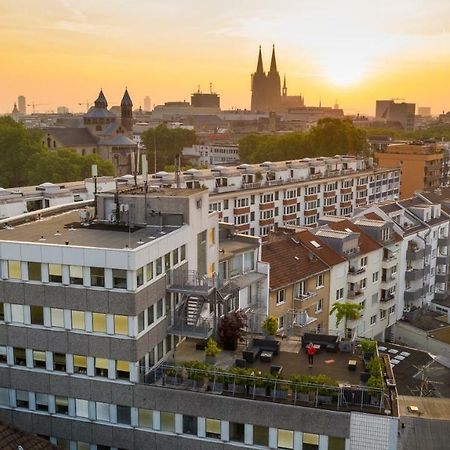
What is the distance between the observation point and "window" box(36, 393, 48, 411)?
30562 millimetres

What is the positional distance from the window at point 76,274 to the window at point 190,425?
7.51 m

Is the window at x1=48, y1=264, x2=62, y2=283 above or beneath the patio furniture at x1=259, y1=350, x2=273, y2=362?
above

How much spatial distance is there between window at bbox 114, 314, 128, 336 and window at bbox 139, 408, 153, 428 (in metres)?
3.75

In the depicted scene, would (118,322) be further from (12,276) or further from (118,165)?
(118,165)

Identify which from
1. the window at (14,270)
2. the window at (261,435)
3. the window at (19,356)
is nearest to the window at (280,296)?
the window at (261,435)

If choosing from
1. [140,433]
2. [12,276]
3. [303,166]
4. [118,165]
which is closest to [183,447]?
[140,433]

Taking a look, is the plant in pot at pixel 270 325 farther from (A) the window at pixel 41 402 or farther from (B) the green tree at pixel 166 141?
(B) the green tree at pixel 166 141

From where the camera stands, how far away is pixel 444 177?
125 meters

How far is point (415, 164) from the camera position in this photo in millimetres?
116625

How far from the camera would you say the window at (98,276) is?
28281 mm

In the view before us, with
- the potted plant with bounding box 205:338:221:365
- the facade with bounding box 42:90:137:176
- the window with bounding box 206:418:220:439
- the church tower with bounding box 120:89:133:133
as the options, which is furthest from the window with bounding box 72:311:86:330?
the church tower with bounding box 120:89:133:133

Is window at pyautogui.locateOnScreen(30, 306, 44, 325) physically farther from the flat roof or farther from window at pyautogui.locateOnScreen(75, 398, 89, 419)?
window at pyautogui.locateOnScreen(75, 398, 89, 419)

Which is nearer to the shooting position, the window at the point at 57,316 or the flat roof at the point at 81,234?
the window at the point at 57,316

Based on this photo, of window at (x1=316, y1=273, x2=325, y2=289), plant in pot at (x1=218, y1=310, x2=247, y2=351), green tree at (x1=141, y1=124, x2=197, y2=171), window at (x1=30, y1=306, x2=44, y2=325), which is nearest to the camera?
window at (x1=30, y1=306, x2=44, y2=325)
